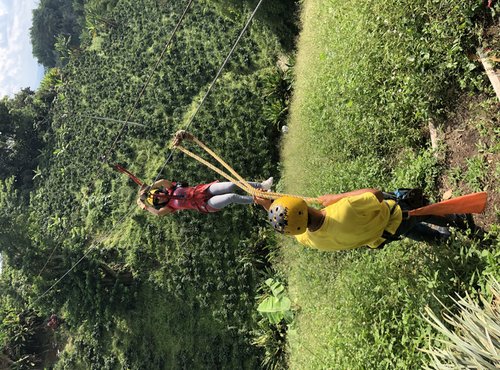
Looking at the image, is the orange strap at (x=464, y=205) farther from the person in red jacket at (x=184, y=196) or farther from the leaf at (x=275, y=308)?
the leaf at (x=275, y=308)

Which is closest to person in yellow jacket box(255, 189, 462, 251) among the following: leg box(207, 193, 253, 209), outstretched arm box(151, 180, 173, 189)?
leg box(207, 193, 253, 209)

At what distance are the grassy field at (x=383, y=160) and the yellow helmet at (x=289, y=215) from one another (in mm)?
1730

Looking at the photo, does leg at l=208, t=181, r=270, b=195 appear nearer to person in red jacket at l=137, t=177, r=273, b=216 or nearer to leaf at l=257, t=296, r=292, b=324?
person in red jacket at l=137, t=177, r=273, b=216

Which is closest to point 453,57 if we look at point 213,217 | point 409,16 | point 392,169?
point 409,16

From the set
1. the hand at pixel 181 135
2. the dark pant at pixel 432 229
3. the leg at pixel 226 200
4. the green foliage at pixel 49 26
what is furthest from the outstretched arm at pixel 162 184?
the green foliage at pixel 49 26

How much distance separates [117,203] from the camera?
13711mm

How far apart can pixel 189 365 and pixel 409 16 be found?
30.0ft

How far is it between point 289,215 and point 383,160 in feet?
10.8

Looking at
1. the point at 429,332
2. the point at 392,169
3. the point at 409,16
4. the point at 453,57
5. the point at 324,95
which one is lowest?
the point at 429,332

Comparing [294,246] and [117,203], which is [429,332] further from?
[117,203]

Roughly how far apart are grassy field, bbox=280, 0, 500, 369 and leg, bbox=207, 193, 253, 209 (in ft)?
6.28

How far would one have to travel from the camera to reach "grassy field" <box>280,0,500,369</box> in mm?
4410

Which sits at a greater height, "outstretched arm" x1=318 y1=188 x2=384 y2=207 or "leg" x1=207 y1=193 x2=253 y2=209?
"leg" x1=207 y1=193 x2=253 y2=209

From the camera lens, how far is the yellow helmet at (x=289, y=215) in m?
3.39
